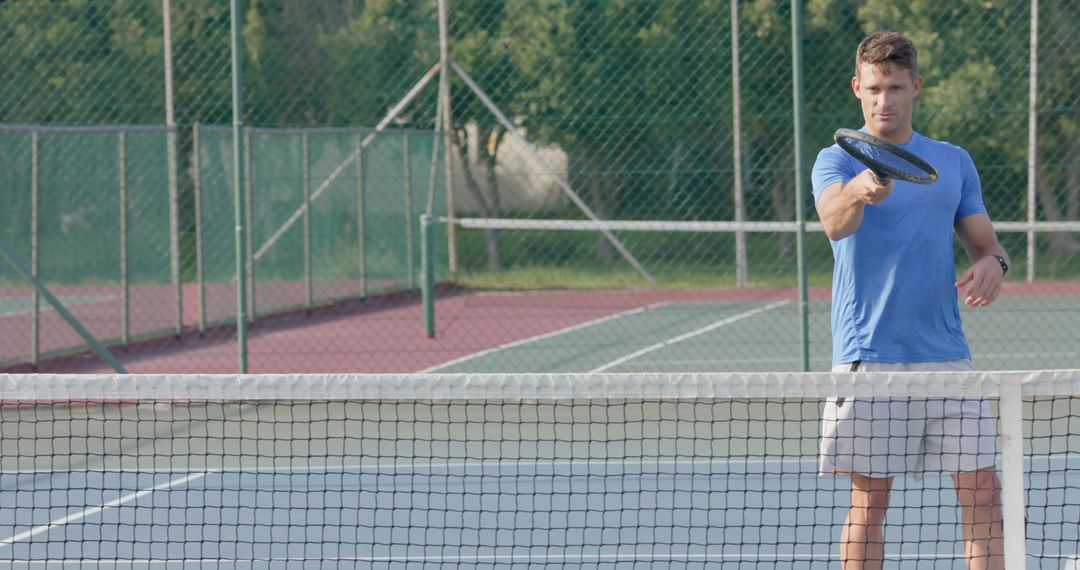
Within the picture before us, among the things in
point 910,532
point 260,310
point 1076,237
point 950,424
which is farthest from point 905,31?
point 950,424

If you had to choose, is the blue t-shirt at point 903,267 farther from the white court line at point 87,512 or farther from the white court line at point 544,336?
the white court line at point 544,336

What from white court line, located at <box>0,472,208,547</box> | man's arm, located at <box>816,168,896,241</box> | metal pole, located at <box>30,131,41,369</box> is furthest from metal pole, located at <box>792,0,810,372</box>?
metal pole, located at <box>30,131,41,369</box>

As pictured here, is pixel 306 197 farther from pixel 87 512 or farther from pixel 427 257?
pixel 87 512

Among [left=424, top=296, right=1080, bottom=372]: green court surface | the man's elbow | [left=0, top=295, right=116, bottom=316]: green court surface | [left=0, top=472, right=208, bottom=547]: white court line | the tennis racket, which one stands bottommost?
[left=424, top=296, right=1080, bottom=372]: green court surface

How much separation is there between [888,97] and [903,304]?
1.71ft

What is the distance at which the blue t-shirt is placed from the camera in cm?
368

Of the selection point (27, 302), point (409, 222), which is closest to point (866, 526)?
point (27, 302)

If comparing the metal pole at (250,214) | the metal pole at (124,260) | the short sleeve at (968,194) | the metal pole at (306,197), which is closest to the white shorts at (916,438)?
the short sleeve at (968,194)

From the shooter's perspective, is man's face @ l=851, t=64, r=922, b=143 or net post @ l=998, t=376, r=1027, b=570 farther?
net post @ l=998, t=376, r=1027, b=570

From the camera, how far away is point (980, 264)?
12.3ft

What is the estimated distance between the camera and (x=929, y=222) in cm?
368

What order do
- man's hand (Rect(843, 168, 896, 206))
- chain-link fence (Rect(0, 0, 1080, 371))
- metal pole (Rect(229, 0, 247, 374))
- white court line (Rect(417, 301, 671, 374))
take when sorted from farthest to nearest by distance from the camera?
1. chain-link fence (Rect(0, 0, 1080, 371))
2. white court line (Rect(417, 301, 671, 374))
3. metal pole (Rect(229, 0, 247, 374))
4. man's hand (Rect(843, 168, 896, 206))

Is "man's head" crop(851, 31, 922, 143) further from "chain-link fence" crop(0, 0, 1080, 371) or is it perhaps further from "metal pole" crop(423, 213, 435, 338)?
"metal pole" crop(423, 213, 435, 338)

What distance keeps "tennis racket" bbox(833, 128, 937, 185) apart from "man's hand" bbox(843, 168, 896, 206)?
1 centimetres
